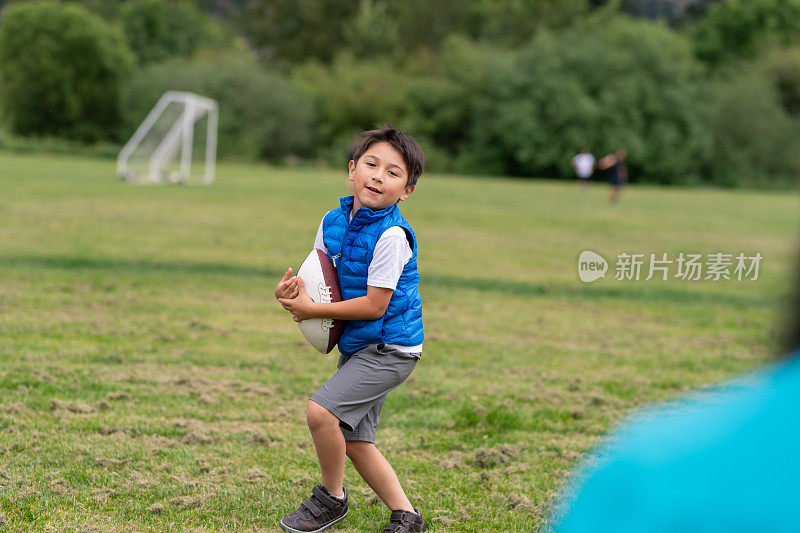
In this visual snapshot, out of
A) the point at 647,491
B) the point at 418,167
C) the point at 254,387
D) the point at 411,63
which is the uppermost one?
the point at 411,63

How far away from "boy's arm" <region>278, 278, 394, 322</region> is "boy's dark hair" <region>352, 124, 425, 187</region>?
1.49ft

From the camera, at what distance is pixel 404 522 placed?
11.2 ft

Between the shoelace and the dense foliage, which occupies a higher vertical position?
the dense foliage

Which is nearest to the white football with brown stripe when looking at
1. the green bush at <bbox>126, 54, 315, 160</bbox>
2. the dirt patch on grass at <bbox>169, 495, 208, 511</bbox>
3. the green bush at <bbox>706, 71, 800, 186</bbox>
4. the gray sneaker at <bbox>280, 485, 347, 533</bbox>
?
the gray sneaker at <bbox>280, 485, 347, 533</bbox>

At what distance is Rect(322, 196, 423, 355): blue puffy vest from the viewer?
3229mm

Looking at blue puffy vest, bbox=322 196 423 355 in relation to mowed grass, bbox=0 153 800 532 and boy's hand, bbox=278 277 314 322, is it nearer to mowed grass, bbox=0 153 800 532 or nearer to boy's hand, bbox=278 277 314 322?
boy's hand, bbox=278 277 314 322

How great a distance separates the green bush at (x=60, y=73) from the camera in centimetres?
5469

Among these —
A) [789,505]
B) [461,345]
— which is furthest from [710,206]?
[789,505]

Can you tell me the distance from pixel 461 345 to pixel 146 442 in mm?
3317

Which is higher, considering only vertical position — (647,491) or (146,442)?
(647,491)

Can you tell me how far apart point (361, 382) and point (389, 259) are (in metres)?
0.46

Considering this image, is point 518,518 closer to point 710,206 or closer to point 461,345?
point 461,345

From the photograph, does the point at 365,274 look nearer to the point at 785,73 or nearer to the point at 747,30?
the point at 785,73

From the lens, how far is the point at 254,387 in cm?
559
